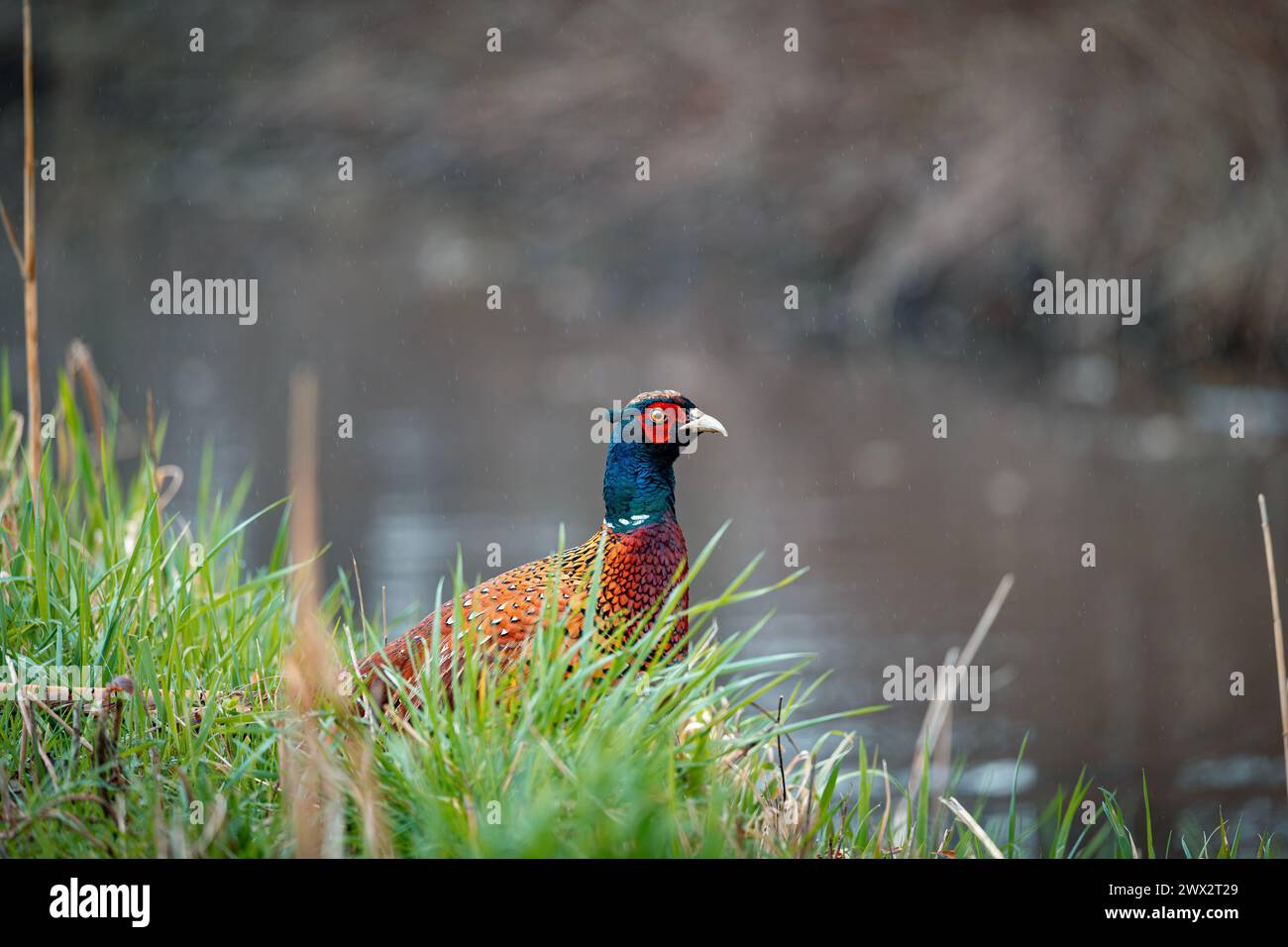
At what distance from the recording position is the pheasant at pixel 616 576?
107 inches

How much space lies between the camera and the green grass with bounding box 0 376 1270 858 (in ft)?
6.89

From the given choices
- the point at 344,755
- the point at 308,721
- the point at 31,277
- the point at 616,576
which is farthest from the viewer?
the point at 31,277

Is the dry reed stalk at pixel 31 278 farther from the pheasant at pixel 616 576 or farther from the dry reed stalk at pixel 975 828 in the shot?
the dry reed stalk at pixel 975 828

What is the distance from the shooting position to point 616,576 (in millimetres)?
2824

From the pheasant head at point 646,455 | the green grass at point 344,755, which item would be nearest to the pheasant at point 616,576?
the pheasant head at point 646,455

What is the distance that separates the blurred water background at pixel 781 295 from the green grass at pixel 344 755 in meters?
0.96

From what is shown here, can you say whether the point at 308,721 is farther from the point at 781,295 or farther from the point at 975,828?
the point at 781,295

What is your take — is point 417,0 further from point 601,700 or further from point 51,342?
point 601,700

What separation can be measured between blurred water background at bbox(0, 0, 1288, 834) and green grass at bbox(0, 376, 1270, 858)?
96 cm

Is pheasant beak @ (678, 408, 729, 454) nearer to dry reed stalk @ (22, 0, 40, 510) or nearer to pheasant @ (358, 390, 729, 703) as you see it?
pheasant @ (358, 390, 729, 703)

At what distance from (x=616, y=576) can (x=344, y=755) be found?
71 cm

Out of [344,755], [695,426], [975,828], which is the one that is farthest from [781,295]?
[344,755]

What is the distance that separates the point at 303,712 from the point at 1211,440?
28.5 ft
